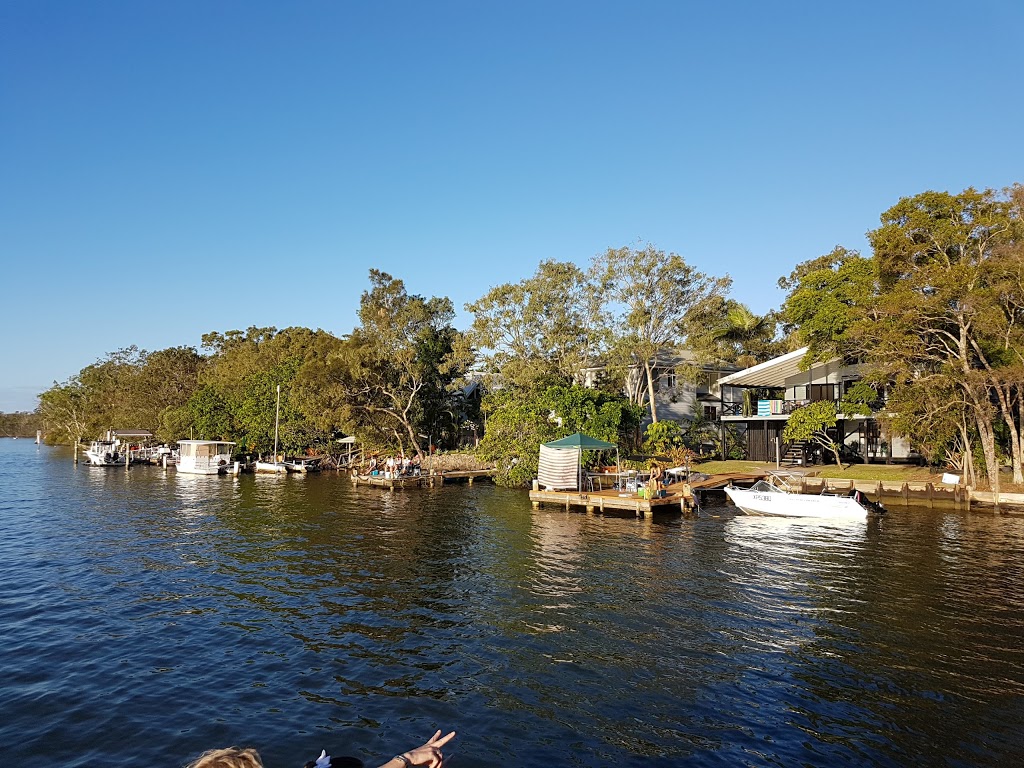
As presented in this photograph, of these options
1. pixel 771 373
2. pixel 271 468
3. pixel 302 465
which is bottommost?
pixel 271 468

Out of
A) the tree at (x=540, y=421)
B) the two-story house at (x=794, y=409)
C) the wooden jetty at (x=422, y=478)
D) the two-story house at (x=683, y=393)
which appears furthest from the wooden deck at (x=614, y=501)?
the two-story house at (x=683, y=393)

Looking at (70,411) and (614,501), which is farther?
(70,411)

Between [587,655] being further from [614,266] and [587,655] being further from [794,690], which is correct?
[614,266]

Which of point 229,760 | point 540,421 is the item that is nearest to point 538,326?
point 540,421

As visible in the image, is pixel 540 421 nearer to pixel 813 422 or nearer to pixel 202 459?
pixel 813 422

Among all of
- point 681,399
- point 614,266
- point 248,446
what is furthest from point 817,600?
point 248,446

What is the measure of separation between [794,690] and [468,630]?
7.30 m

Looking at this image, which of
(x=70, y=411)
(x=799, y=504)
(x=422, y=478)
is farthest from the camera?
(x=70, y=411)

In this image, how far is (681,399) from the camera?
60.6m

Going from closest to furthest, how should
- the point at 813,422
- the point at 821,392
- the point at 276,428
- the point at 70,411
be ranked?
the point at 813,422 → the point at 821,392 → the point at 276,428 → the point at 70,411

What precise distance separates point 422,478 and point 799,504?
27.5 metres

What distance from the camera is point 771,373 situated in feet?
169

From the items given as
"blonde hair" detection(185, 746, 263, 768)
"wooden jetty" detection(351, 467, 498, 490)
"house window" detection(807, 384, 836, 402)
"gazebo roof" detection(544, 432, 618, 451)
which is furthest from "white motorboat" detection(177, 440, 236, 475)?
"blonde hair" detection(185, 746, 263, 768)

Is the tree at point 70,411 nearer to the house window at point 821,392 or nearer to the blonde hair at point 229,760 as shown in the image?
the house window at point 821,392
